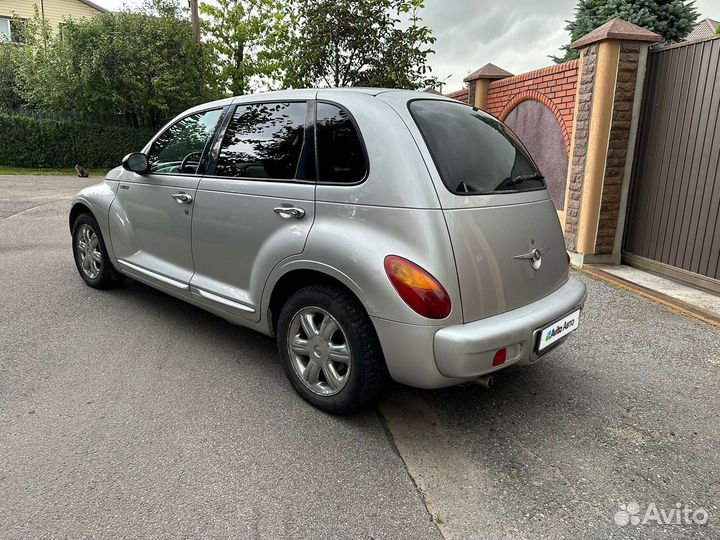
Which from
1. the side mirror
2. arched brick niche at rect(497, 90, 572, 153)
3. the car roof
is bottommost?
the side mirror

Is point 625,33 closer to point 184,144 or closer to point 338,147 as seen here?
point 338,147

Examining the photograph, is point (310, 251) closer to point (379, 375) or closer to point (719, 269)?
point (379, 375)

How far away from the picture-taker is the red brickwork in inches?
257

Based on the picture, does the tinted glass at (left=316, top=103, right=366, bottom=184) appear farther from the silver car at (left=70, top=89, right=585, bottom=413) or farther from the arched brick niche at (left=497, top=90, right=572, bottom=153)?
the arched brick niche at (left=497, top=90, right=572, bottom=153)

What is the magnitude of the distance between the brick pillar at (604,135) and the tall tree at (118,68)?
53.0 feet

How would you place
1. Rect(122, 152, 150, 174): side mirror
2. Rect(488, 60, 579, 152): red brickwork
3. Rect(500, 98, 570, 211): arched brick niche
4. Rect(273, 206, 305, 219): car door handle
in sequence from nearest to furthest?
Rect(273, 206, 305, 219): car door handle
Rect(122, 152, 150, 174): side mirror
Rect(488, 60, 579, 152): red brickwork
Rect(500, 98, 570, 211): arched brick niche

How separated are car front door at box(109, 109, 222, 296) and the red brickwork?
475 centimetres


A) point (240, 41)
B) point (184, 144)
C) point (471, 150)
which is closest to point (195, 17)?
point (240, 41)

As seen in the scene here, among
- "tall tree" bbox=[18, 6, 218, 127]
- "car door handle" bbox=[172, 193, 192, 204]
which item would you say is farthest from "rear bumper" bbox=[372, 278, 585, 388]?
"tall tree" bbox=[18, 6, 218, 127]

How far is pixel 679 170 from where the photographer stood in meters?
5.45

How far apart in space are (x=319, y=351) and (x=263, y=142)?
1369mm

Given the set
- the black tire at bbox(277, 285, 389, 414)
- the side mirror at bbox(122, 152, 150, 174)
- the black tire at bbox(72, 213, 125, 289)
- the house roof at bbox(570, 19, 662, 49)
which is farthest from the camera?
the house roof at bbox(570, 19, 662, 49)

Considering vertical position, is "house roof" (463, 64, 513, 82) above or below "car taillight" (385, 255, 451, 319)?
above

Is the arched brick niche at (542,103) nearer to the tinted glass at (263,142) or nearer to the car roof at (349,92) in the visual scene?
the car roof at (349,92)
